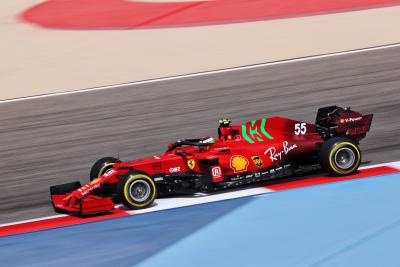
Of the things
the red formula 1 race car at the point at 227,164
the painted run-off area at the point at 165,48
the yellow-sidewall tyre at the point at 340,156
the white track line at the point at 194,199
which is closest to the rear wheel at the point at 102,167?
the red formula 1 race car at the point at 227,164

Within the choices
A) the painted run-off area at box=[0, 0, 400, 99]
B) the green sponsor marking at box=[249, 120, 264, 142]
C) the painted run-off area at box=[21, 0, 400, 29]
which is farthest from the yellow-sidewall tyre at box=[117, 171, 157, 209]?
the painted run-off area at box=[21, 0, 400, 29]

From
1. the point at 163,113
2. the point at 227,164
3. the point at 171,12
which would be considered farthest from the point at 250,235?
the point at 171,12

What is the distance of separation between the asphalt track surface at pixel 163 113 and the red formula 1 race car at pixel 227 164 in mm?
770

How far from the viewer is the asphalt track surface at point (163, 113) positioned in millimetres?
11984

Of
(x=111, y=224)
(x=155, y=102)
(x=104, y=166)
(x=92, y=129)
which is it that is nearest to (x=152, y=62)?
(x=155, y=102)

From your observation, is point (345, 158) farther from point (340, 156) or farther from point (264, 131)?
point (264, 131)

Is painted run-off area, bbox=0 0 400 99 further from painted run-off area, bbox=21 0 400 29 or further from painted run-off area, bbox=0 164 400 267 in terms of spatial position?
painted run-off area, bbox=0 164 400 267

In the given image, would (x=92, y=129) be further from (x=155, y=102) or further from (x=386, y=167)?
(x=386, y=167)

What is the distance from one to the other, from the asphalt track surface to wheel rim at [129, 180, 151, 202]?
121 centimetres

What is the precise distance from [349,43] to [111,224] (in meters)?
9.87

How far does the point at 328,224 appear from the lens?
8883 millimetres

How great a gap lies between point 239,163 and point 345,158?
50.3 inches

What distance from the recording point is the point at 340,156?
10.4m

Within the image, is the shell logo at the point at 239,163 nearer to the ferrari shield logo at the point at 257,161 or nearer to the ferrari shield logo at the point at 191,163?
the ferrari shield logo at the point at 257,161
